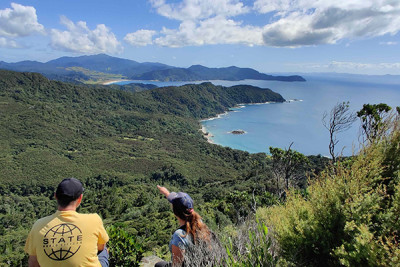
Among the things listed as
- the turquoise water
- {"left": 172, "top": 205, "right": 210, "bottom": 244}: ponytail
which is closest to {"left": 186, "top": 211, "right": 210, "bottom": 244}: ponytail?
{"left": 172, "top": 205, "right": 210, "bottom": 244}: ponytail

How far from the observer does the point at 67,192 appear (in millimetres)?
1951

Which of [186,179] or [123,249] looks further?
[186,179]

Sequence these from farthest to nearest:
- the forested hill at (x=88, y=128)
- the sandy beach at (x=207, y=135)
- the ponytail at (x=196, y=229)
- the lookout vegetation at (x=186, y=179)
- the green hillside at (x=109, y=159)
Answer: the sandy beach at (x=207, y=135)
the forested hill at (x=88, y=128)
the green hillside at (x=109, y=159)
the ponytail at (x=196, y=229)
the lookout vegetation at (x=186, y=179)

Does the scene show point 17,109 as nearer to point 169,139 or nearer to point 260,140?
point 169,139

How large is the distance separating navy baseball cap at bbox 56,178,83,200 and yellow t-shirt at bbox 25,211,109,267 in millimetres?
128

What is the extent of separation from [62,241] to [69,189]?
391 mm

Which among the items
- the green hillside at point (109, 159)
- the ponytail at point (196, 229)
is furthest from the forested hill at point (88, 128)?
the ponytail at point (196, 229)

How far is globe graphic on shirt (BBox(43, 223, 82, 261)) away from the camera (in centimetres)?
185

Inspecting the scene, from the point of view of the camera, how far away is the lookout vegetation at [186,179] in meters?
2.10

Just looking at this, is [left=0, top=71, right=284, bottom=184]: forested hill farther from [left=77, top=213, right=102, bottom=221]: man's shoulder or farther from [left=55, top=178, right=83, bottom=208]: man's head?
[left=55, top=178, right=83, bottom=208]: man's head

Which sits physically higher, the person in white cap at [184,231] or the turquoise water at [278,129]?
the person in white cap at [184,231]

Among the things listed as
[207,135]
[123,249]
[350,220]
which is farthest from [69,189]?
[207,135]

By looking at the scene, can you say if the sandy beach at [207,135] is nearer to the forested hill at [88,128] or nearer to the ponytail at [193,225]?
the forested hill at [88,128]

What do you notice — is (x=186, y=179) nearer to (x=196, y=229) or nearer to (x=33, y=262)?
(x=196, y=229)
